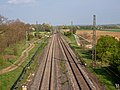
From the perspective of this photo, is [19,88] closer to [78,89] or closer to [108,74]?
[78,89]

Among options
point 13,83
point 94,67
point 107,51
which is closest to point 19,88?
point 13,83

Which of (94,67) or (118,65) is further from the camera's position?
(94,67)

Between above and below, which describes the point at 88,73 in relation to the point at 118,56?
below

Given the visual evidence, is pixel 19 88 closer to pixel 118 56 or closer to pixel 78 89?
pixel 78 89

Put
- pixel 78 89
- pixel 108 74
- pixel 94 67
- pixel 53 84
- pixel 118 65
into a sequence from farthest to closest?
pixel 94 67 → pixel 108 74 → pixel 118 65 → pixel 53 84 → pixel 78 89

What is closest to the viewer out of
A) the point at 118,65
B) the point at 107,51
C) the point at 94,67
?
the point at 118,65

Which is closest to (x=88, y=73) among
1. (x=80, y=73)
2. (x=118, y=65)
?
(x=80, y=73)

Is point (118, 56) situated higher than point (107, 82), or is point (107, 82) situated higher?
point (118, 56)

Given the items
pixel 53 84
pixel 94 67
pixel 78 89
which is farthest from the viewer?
pixel 94 67

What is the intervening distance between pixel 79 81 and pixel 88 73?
475 centimetres

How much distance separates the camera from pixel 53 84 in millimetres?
26094

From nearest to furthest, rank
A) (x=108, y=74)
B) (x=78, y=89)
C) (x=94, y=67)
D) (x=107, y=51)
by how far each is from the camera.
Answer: (x=78, y=89), (x=108, y=74), (x=94, y=67), (x=107, y=51)

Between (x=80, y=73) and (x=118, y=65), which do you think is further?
(x=80, y=73)

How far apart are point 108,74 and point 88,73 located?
7.49ft
